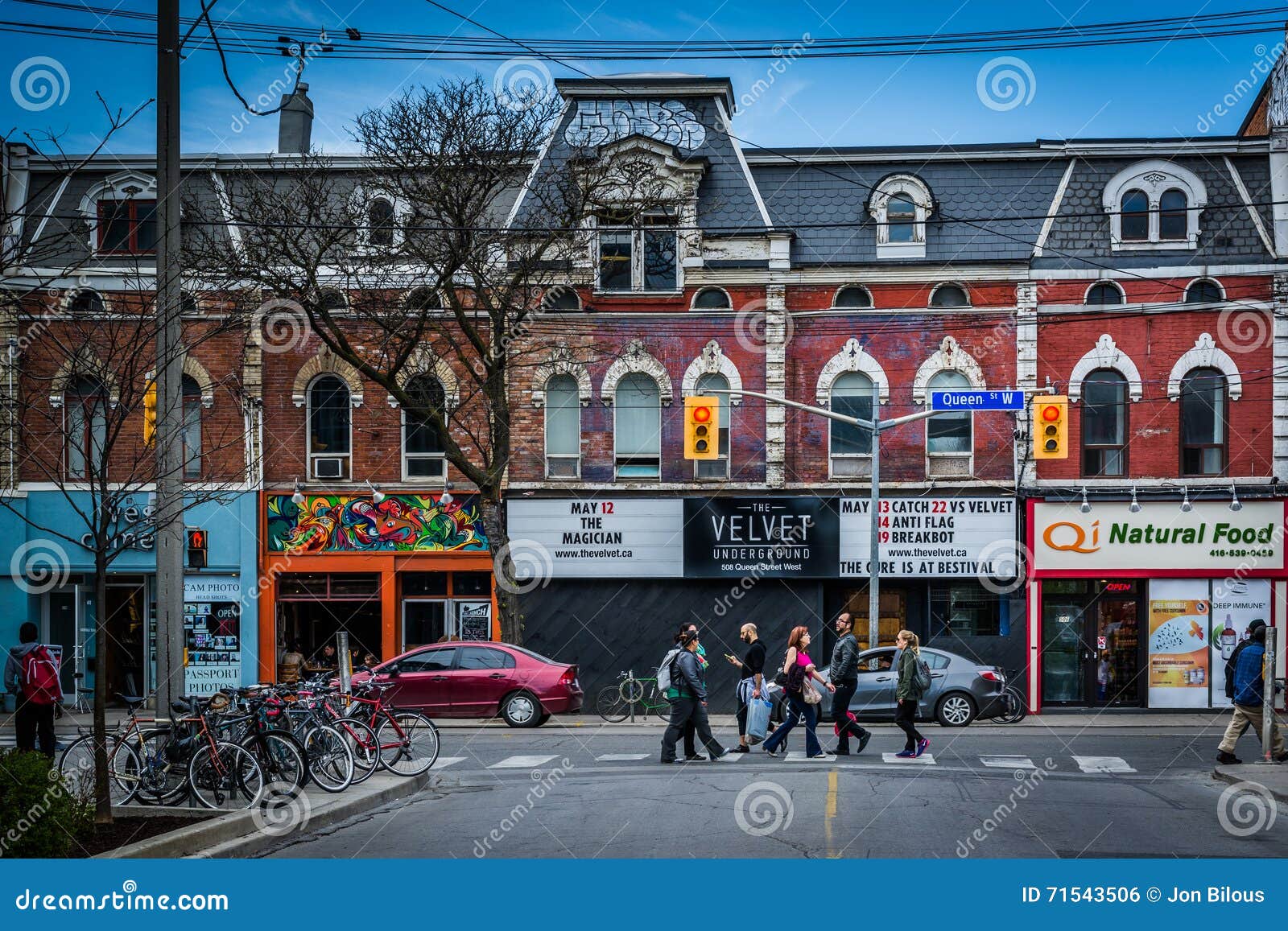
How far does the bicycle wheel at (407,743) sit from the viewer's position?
16.7 metres

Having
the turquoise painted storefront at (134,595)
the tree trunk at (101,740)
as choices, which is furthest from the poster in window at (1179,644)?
the tree trunk at (101,740)

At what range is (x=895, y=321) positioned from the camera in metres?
29.8

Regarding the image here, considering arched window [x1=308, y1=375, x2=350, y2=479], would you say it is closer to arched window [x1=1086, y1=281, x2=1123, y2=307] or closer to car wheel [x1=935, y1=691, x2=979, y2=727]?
car wheel [x1=935, y1=691, x2=979, y2=727]

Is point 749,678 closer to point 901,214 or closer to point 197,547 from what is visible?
point 901,214

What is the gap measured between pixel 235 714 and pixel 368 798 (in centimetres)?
161

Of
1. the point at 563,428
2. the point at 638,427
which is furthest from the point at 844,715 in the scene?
the point at 563,428

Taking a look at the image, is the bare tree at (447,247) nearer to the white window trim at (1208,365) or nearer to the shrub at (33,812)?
the white window trim at (1208,365)

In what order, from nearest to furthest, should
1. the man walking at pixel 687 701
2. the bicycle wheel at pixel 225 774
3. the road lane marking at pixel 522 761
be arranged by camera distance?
the bicycle wheel at pixel 225 774, the man walking at pixel 687 701, the road lane marking at pixel 522 761

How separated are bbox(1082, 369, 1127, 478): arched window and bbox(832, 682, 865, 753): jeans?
1256cm

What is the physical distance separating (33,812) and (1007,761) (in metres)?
12.9

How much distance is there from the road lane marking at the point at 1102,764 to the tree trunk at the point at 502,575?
467 inches

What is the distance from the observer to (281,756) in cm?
1448

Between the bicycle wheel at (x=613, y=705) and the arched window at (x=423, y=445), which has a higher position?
the arched window at (x=423, y=445)

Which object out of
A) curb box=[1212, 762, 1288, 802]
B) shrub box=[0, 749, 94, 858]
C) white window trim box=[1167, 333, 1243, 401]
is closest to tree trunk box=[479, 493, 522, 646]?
white window trim box=[1167, 333, 1243, 401]
